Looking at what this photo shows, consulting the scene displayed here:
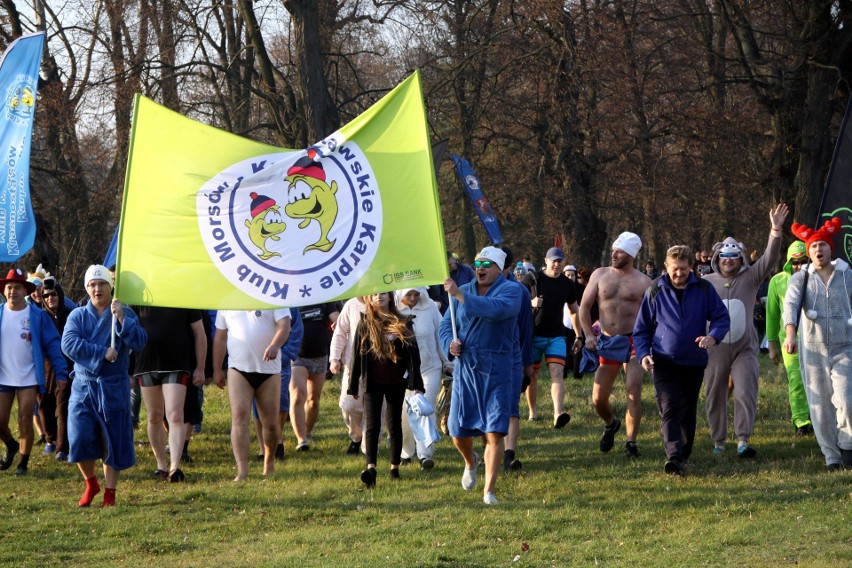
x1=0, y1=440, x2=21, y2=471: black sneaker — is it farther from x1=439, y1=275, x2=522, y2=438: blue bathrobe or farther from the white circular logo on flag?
the white circular logo on flag

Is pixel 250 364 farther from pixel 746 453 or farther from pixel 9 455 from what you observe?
pixel 746 453

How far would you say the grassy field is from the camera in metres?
7.69

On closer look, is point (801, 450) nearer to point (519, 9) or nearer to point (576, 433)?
point (576, 433)

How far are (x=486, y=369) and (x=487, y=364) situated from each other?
0.13 feet

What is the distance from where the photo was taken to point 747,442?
35.7 feet

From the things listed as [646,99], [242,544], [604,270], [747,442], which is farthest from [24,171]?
[646,99]

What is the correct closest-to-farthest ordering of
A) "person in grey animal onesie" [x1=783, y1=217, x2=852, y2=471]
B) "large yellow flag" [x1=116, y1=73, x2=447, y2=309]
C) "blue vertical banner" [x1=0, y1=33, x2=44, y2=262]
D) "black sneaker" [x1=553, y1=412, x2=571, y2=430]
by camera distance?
1. "large yellow flag" [x1=116, y1=73, x2=447, y2=309]
2. "person in grey animal onesie" [x1=783, y1=217, x2=852, y2=471]
3. "blue vertical banner" [x1=0, y1=33, x2=44, y2=262]
4. "black sneaker" [x1=553, y1=412, x2=571, y2=430]

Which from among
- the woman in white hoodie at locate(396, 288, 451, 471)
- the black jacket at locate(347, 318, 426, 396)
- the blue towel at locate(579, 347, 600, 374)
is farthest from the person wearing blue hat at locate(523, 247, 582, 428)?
the black jacket at locate(347, 318, 426, 396)

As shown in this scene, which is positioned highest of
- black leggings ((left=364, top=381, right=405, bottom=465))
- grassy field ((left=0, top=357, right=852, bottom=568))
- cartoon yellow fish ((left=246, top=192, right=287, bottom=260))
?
cartoon yellow fish ((left=246, top=192, right=287, bottom=260))

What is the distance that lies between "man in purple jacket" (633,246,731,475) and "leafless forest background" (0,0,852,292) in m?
10.9

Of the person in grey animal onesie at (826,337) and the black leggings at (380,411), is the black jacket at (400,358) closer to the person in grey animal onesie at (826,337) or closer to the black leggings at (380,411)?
the black leggings at (380,411)

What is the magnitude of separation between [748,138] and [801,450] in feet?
48.9

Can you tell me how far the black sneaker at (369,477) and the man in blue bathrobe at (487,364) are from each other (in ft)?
3.04

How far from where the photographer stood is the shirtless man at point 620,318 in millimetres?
11062
